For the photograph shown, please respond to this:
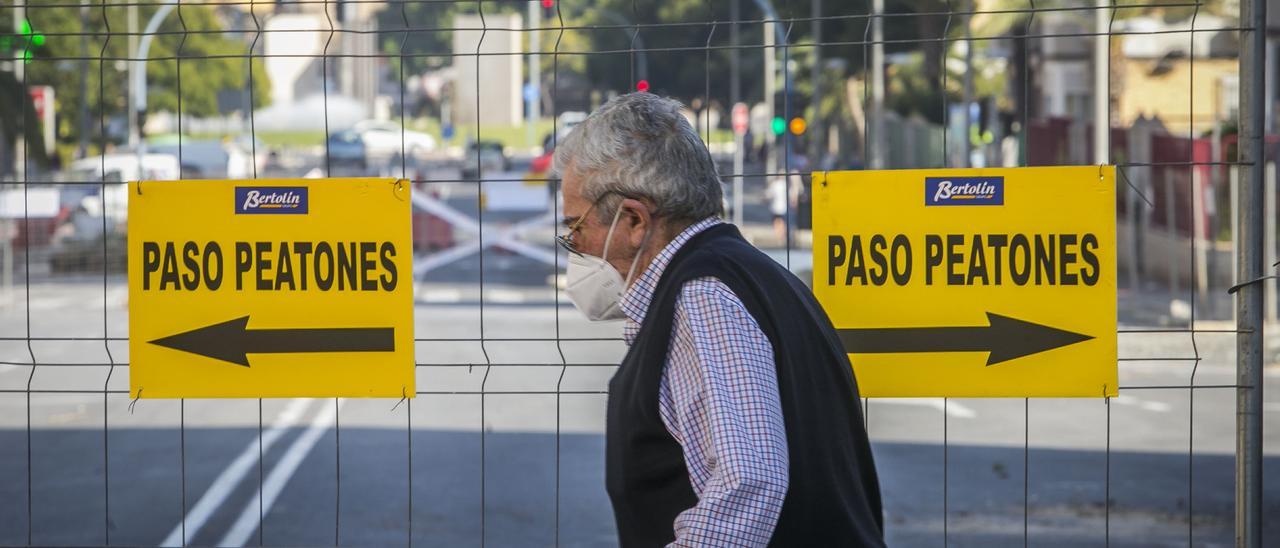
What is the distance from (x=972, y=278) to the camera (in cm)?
366

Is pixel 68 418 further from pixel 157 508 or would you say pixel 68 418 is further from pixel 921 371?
pixel 921 371

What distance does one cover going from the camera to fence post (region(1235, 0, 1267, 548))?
3.63 m

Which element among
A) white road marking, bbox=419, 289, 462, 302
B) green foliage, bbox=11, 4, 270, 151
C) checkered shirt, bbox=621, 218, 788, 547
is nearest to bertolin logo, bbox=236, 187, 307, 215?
checkered shirt, bbox=621, 218, 788, 547

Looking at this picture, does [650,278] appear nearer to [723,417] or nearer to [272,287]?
[723,417]

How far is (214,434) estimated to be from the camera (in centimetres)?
1112

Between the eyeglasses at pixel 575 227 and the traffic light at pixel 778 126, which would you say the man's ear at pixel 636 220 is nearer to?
the eyeglasses at pixel 575 227

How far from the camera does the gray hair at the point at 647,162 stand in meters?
2.60

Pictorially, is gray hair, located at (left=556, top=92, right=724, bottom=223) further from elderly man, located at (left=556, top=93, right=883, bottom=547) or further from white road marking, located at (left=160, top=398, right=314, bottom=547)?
white road marking, located at (left=160, top=398, right=314, bottom=547)

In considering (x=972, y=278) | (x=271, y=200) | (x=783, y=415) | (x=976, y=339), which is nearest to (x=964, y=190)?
(x=972, y=278)

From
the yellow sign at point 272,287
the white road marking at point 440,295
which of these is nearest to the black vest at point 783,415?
the yellow sign at point 272,287

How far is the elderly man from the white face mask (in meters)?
0.05

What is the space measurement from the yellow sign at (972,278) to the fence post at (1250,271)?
1.05ft

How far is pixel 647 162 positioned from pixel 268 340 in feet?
4.98

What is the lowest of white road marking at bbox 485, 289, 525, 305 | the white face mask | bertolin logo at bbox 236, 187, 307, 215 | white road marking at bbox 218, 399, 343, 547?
white road marking at bbox 218, 399, 343, 547
